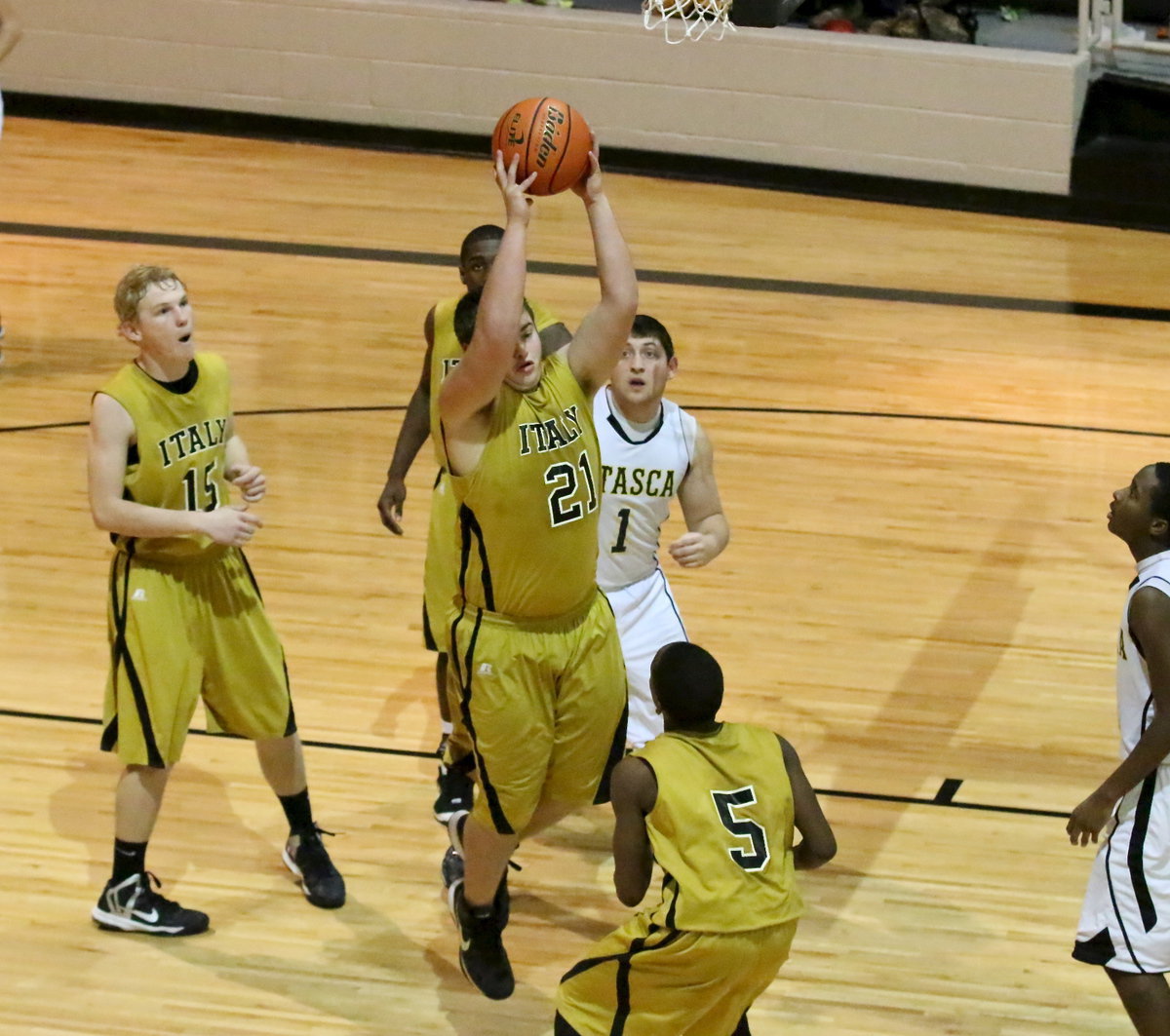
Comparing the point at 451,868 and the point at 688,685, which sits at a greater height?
the point at 688,685

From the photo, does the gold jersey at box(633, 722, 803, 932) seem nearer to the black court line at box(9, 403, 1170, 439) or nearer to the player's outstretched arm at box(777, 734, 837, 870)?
the player's outstretched arm at box(777, 734, 837, 870)

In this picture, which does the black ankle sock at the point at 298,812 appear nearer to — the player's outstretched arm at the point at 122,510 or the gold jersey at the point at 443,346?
the player's outstretched arm at the point at 122,510

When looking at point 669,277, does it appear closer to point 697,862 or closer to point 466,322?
point 466,322

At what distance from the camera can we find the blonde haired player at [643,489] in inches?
187

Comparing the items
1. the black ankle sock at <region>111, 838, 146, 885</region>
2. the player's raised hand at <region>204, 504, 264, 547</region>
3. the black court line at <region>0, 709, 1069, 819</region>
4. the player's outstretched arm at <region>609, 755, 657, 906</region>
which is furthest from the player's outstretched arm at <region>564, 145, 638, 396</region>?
the black court line at <region>0, 709, 1069, 819</region>

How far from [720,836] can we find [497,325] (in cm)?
Result: 115

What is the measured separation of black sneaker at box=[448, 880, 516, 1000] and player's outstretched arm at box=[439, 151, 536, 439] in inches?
52.7

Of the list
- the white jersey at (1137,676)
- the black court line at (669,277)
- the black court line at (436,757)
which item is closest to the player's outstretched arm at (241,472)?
the black court line at (436,757)

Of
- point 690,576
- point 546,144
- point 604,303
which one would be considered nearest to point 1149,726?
point 604,303

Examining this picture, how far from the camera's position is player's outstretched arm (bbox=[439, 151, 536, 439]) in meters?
3.60

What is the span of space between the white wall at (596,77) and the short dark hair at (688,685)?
371 inches

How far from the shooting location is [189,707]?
4445 millimetres

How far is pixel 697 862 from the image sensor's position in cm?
331

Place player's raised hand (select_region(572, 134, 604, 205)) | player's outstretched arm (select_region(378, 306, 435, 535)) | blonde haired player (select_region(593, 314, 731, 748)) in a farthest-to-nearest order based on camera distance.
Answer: player's outstretched arm (select_region(378, 306, 435, 535)) → blonde haired player (select_region(593, 314, 731, 748)) → player's raised hand (select_region(572, 134, 604, 205))
